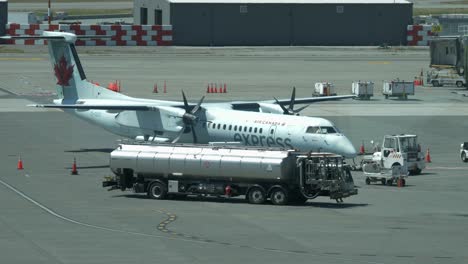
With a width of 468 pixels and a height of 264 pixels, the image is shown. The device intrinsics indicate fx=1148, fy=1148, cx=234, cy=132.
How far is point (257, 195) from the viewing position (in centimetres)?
4616

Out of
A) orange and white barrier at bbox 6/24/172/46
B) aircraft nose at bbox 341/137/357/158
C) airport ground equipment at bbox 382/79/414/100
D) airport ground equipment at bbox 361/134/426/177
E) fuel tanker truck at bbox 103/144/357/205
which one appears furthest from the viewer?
orange and white barrier at bbox 6/24/172/46

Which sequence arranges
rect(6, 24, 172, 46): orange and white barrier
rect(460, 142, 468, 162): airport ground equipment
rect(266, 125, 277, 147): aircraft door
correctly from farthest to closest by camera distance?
rect(6, 24, 172, 46): orange and white barrier, rect(460, 142, 468, 162): airport ground equipment, rect(266, 125, 277, 147): aircraft door

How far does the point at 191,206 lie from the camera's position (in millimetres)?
45781

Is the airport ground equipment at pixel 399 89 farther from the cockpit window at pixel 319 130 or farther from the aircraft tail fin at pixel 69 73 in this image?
the cockpit window at pixel 319 130

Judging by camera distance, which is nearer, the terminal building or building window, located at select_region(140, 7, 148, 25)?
the terminal building

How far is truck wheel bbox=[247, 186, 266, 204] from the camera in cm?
4606

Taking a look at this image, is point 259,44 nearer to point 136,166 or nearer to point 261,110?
point 261,110

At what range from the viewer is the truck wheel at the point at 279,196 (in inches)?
1799

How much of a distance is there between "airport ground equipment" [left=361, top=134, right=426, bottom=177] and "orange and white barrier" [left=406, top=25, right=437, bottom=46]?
81600 mm

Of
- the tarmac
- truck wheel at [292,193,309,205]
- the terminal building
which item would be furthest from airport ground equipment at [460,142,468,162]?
the terminal building

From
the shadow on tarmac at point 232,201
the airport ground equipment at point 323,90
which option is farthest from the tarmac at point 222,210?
the airport ground equipment at point 323,90

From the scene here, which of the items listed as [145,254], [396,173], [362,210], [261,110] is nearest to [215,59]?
[261,110]

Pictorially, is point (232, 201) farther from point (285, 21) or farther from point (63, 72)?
point (285, 21)

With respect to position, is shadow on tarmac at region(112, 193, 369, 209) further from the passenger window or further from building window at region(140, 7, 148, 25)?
building window at region(140, 7, 148, 25)
